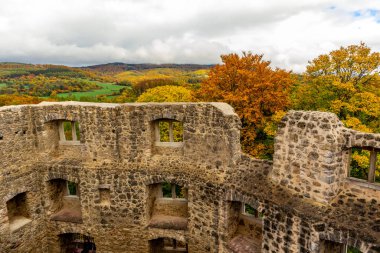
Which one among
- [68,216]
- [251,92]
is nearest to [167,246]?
[68,216]

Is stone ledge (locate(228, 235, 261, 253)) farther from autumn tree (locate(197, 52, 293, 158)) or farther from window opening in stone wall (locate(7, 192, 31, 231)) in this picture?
window opening in stone wall (locate(7, 192, 31, 231))

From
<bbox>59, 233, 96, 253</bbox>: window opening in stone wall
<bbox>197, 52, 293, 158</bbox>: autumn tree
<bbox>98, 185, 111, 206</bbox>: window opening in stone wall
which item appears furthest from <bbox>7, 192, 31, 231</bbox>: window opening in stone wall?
<bbox>197, 52, 293, 158</bbox>: autumn tree

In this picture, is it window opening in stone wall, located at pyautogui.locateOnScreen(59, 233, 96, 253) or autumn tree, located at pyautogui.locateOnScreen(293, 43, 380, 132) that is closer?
window opening in stone wall, located at pyautogui.locateOnScreen(59, 233, 96, 253)

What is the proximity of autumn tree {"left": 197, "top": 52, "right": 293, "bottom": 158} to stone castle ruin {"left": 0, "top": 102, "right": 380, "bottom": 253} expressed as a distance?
733 cm

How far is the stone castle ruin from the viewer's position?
27.5 ft

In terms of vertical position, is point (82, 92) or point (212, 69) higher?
point (212, 69)

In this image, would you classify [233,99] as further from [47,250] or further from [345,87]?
[47,250]

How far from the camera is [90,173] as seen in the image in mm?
12477

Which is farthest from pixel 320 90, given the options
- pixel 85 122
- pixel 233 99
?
pixel 85 122

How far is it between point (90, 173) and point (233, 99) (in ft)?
31.9

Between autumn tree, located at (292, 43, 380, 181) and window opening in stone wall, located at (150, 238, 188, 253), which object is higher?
autumn tree, located at (292, 43, 380, 181)

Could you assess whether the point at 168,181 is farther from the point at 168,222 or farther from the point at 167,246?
the point at 167,246

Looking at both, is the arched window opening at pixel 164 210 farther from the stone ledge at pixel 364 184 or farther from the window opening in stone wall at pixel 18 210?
the stone ledge at pixel 364 184

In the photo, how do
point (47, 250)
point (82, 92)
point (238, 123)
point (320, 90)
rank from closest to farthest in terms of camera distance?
point (238, 123), point (47, 250), point (320, 90), point (82, 92)
